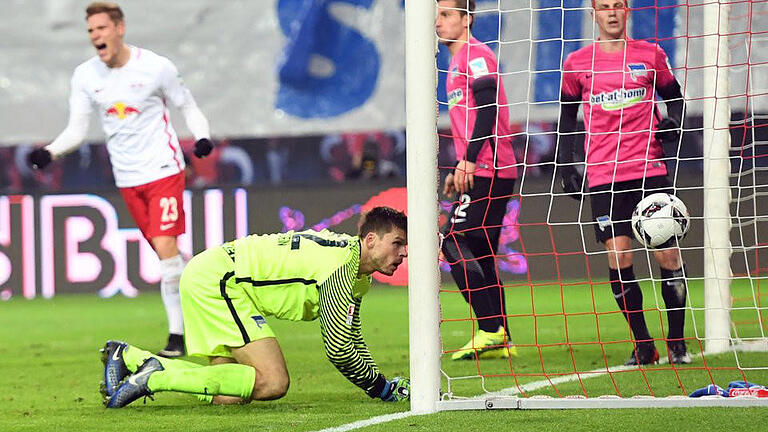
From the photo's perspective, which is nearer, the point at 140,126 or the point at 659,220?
the point at 659,220

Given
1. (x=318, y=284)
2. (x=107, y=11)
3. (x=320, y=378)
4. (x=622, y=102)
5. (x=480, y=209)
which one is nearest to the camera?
(x=318, y=284)

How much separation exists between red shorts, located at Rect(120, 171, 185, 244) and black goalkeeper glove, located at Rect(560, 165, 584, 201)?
2.47 metres

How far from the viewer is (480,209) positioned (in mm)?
7023

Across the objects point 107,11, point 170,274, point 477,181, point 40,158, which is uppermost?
point 107,11

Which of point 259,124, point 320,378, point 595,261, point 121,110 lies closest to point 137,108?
point 121,110

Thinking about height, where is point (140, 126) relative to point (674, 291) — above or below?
above

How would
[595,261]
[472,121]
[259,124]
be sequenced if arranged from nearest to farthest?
[472,121]
[595,261]
[259,124]

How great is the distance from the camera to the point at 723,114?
23.1 feet

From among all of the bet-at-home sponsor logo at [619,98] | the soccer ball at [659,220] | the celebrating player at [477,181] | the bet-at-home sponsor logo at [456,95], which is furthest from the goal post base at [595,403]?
the bet-at-home sponsor logo at [456,95]

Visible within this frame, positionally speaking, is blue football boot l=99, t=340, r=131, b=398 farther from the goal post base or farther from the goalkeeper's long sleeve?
the goal post base

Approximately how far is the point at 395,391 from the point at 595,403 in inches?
34.0

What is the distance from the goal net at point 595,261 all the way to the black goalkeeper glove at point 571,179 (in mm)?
59

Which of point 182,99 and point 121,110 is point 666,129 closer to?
point 182,99

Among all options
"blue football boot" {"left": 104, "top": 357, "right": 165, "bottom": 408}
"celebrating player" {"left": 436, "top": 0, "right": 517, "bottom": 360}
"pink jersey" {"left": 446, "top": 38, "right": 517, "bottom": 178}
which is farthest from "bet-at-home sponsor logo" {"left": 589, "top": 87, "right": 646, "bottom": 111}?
"blue football boot" {"left": 104, "top": 357, "right": 165, "bottom": 408}
